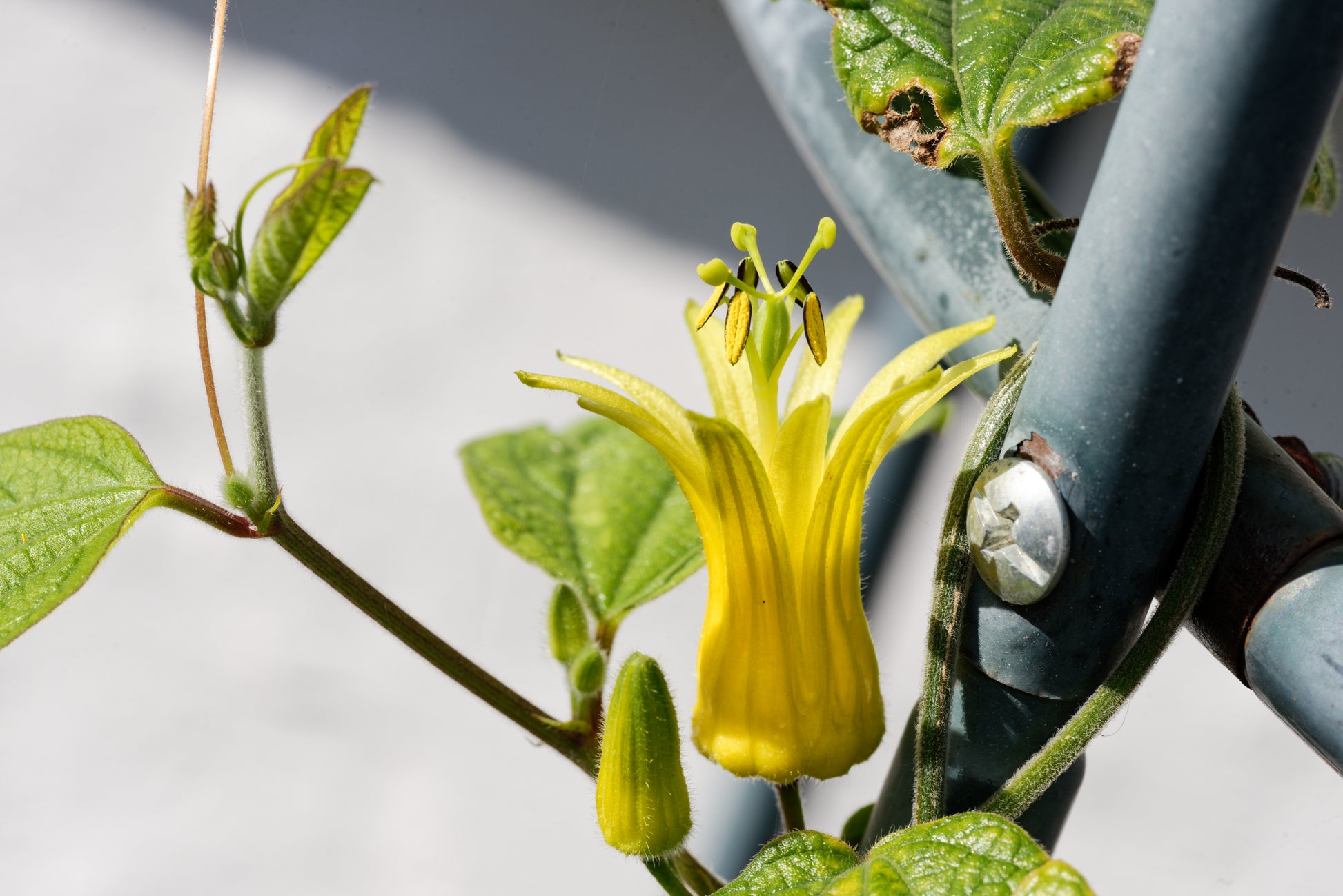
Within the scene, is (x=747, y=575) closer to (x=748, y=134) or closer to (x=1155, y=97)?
(x=1155, y=97)

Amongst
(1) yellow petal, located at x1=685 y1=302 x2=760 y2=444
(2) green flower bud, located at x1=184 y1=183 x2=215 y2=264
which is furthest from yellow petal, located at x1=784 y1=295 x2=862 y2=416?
(2) green flower bud, located at x1=184 y1=183 x2=215 y2=264

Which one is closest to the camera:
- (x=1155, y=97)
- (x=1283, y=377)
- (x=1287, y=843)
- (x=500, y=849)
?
(x=1155, y=97)

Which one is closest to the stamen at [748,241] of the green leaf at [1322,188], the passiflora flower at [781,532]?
the passiflora flower at [781,532]

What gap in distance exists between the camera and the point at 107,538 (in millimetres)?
199

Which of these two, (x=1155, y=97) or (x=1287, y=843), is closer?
(x=1155, y=97)

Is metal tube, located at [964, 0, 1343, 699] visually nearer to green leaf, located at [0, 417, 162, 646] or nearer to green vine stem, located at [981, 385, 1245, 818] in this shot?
green vine stem, located at [981, 385, 1245, 818]

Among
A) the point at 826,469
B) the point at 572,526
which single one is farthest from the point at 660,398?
the point at 572,526

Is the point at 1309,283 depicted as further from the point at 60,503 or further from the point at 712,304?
the point at 60,503

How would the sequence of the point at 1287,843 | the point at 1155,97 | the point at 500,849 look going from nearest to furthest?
the point at 1155,97
the point at 1287,843
the point at 500,849

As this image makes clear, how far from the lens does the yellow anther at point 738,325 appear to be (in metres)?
0.20

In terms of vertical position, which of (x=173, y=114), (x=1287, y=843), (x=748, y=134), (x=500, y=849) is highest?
(x=748, y=134)

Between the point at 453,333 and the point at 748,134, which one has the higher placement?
the point at 748,134

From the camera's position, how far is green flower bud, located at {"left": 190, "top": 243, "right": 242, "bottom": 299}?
0.55ft

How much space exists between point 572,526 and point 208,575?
51 centimetres
